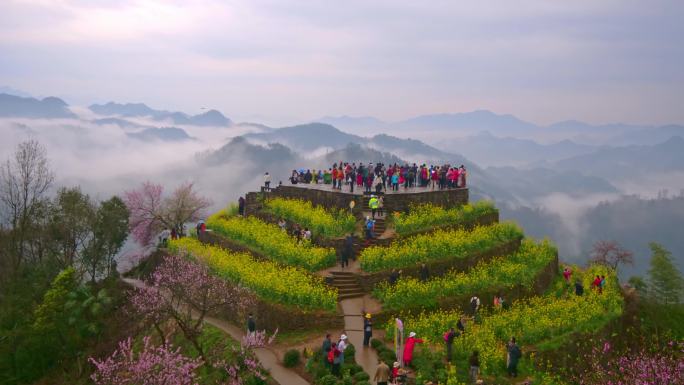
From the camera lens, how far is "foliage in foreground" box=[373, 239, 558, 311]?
26.5 m

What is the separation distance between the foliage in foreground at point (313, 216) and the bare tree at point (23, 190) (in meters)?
17.9

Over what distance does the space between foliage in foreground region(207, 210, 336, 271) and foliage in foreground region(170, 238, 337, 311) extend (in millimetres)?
781

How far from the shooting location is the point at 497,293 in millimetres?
28766

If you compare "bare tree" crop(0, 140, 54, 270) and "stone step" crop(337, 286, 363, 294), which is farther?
"bare tree" crop(0, 140, 54, 270)

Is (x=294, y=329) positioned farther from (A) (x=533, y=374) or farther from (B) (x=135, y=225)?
(B) (x=135, y=225)

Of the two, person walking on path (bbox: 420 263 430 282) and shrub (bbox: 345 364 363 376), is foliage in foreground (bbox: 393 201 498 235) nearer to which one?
person walking on path (bbox: 420 263 430 282)

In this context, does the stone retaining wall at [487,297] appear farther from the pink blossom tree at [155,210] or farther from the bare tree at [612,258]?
the bare tree at [612,258]

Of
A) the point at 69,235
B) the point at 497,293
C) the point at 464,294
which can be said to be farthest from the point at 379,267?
the point at 69,235

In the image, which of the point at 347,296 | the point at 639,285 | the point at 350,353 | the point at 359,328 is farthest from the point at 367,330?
the point at 639,285

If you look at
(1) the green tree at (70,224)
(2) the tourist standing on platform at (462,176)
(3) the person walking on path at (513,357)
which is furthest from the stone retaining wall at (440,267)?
(1) the green tree at (70,224)

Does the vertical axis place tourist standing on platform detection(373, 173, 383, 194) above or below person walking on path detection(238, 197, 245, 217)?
above

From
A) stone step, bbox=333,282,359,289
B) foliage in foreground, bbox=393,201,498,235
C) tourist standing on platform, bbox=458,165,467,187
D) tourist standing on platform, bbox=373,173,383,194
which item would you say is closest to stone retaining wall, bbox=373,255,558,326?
stone step, bbox=333,282,359,289

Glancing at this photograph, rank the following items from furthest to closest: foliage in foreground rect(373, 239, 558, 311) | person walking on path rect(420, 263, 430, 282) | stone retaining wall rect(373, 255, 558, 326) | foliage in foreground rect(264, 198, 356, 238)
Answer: foliage in foreground rect(264, 198, 356, 238) → person walking on path rect(420, 263, 430, 282) → foliage in foreground rect(373, 239, 558, 311) → stone retaining wall rect(373, 255, 558, 326)

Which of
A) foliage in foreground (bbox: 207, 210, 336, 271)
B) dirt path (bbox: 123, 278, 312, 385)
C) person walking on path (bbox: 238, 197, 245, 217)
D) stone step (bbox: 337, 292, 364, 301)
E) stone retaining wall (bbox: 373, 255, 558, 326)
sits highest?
person walking on path (bbox: 238, 197, 245, 217)
